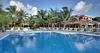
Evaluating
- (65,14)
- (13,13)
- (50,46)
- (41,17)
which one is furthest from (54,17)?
(50,46)

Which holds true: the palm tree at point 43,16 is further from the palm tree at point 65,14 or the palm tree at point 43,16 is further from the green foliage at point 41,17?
the palm tree at point 65,14

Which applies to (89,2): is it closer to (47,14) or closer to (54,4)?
(54,4)

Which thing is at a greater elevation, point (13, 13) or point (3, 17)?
point (13, 13)

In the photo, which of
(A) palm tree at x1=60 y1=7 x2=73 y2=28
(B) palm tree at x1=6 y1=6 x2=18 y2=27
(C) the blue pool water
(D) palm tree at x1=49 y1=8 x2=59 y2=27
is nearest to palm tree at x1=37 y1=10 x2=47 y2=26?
(D) palm tree at x1=49 y1=8 x2=59 y2=27

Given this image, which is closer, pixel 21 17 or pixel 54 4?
pixel 54 4

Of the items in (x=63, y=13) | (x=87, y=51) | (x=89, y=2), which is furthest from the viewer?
(x=63, y=13)

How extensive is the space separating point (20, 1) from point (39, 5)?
270 centimetres

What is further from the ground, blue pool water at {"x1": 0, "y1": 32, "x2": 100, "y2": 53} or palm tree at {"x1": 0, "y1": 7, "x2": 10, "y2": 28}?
palm tree at {"x1": 0, "y1": 7, "x2": 10, "y2": 28}

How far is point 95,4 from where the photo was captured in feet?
79.0

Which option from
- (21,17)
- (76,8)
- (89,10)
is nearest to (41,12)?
(21,17)

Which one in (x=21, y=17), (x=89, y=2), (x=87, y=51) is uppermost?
(x=89, y=2)

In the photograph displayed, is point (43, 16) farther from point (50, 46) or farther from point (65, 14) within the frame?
point (50, 46)

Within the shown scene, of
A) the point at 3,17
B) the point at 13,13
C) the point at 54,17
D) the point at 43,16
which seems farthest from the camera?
the point at 43,16

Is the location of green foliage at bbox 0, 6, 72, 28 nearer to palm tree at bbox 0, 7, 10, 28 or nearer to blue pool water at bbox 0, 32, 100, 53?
palm tree at bbox 0, 7, 10, 28
